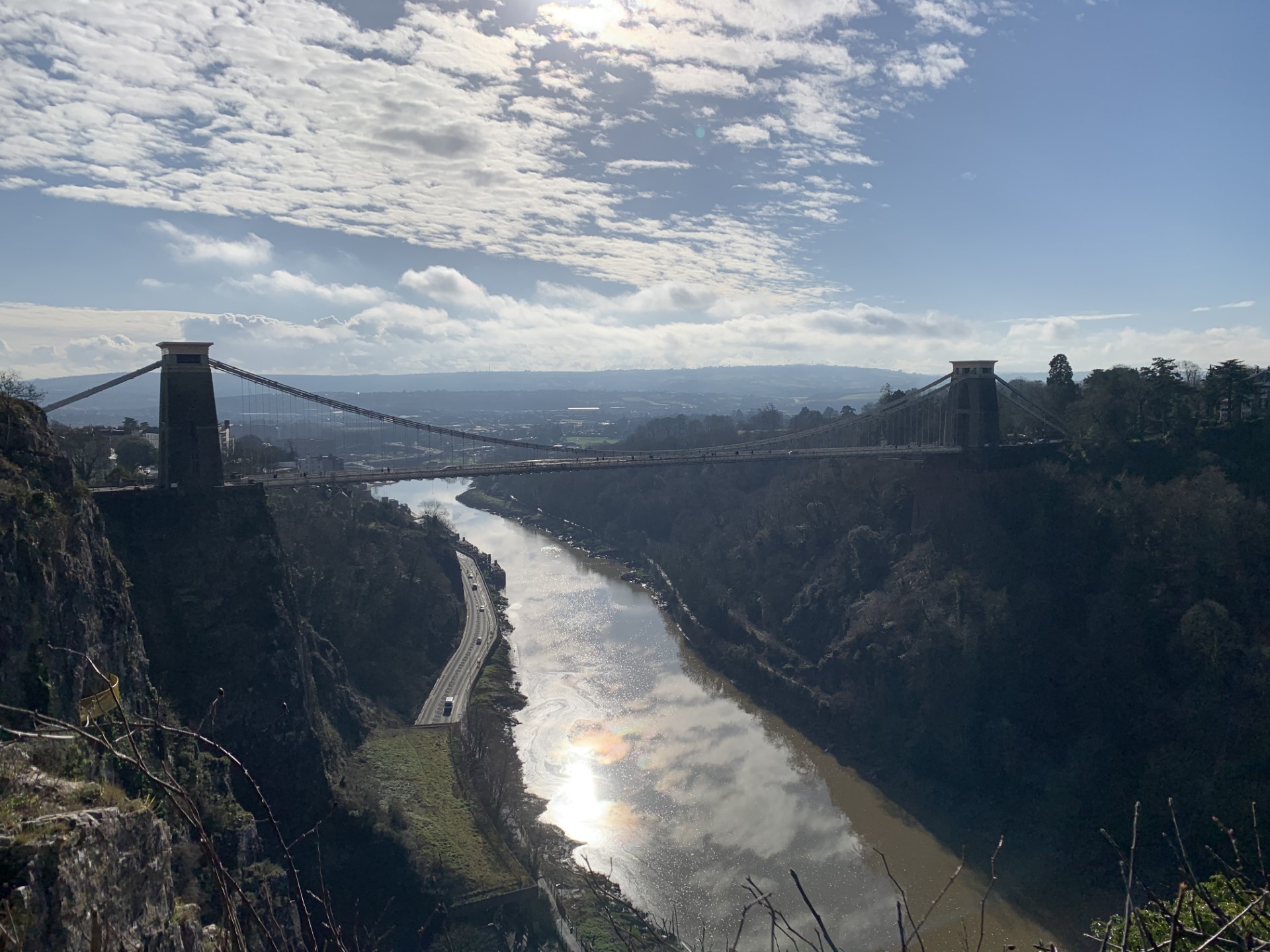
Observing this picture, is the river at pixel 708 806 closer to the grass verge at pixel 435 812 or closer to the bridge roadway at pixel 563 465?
the grass verge at pixel 435 812

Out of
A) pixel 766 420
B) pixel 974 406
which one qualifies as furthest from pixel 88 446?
pixel 766 420

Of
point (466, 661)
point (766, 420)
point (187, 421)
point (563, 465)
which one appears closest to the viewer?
point (187, 421)

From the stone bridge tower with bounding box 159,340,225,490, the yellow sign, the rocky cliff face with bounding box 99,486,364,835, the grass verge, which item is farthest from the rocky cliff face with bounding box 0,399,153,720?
the grass verge

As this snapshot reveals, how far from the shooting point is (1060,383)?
34.7 metres

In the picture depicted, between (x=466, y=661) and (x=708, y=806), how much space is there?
12.2 meters

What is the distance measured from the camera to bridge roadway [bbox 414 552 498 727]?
82.4 ft

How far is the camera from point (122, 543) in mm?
17906

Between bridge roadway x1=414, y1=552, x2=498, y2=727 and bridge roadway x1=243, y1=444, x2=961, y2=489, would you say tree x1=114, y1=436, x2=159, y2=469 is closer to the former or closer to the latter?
bridge roadway x1=243, y1=444, x2=961, y2=489

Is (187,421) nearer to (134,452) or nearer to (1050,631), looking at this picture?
(134,452)

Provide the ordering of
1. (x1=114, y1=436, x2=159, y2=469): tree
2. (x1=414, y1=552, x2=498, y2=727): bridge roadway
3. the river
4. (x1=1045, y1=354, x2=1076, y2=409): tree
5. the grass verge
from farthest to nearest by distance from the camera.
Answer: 1. (x1=1045, y1=354, x2=1076, y2=409): tree
2. (x1=114, y1=436, x2=159, y2=469): tree
3. (x1=414, y1=552, x2=498, y2=727): bridge roadway
4. the river
5. the grass verge

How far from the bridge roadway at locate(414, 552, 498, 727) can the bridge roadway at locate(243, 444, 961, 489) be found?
275 inches

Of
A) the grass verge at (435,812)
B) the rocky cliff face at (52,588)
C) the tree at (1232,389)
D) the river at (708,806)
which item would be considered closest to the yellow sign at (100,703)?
the rocky cliff face at (52,588)

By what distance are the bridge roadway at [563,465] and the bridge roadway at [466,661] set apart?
275 inches

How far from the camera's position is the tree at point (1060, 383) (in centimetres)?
3372
